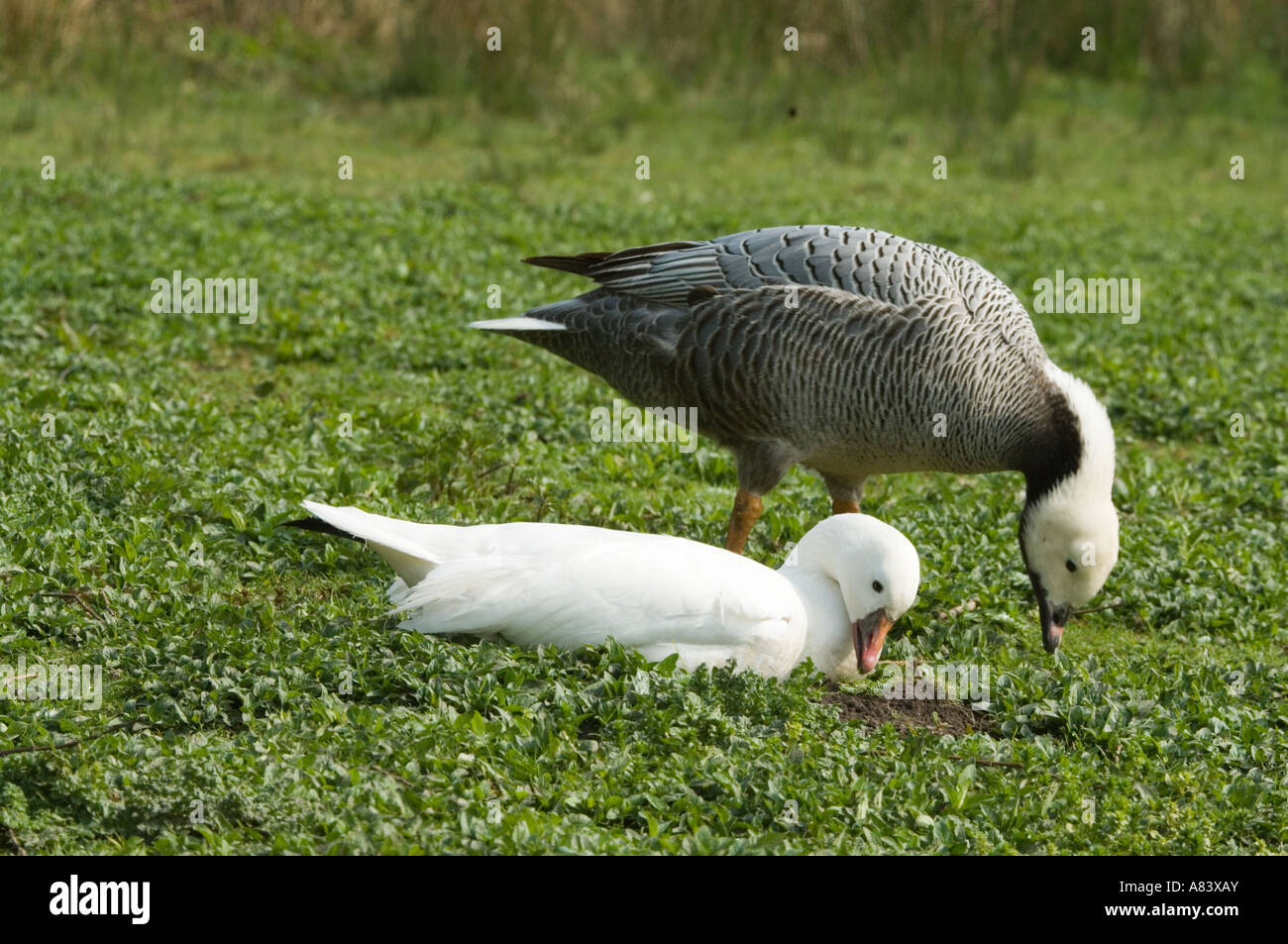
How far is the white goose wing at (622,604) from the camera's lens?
456 centimetres

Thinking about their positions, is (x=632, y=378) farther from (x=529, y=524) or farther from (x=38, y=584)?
→ (x=38, y=584)

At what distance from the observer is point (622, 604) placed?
15.0ft

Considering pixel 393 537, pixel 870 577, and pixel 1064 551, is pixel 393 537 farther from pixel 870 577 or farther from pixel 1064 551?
pixel 1064 551

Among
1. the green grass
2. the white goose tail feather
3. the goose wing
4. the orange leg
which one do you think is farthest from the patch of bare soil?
the goose wing

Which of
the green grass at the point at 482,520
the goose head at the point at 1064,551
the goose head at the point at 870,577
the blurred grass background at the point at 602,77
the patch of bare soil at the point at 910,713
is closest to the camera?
the green grass at the point at 482,520

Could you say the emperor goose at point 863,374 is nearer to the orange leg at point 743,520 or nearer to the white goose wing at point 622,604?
the orange leg at point 743,520

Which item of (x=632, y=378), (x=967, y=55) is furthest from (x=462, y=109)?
(x=632, y=378)

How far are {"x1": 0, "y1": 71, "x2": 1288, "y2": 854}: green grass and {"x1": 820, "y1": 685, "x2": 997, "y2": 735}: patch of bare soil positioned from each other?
0.25 feet

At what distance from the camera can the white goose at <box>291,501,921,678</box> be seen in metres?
4.56

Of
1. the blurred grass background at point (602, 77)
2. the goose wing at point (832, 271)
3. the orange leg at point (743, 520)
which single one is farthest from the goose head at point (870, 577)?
the blurred grass background at point (602, 77)

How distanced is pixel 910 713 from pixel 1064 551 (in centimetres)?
90

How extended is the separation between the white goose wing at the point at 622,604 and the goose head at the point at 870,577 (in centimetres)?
19

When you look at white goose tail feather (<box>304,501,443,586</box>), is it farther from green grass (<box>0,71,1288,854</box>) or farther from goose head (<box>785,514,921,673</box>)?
goose head (<box>785,514,921,673</box>)

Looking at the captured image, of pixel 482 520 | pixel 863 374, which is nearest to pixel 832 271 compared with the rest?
pixel 863 374
